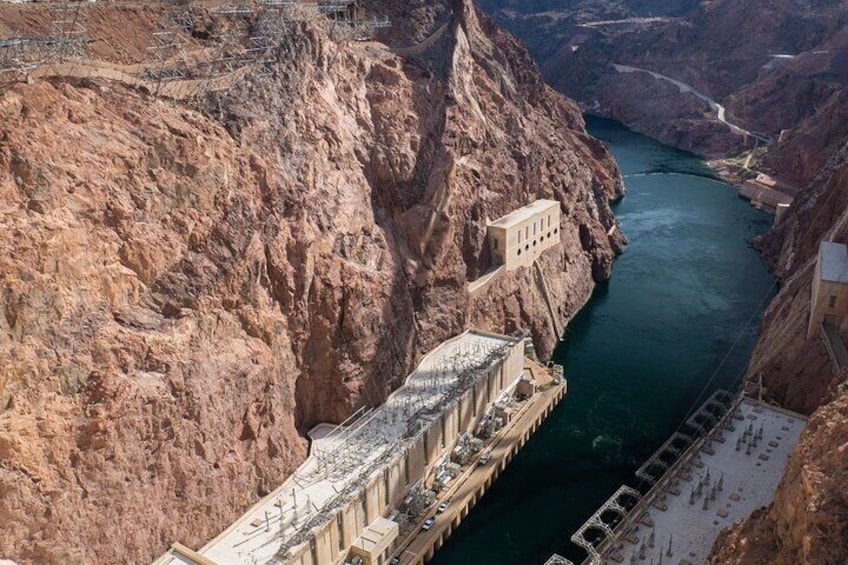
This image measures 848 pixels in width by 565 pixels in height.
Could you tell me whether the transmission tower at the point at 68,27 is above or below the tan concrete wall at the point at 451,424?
above

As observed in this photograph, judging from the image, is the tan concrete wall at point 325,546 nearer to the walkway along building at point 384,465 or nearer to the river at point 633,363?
the walkway along building at point 384,465

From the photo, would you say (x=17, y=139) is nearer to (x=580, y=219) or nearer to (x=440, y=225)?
(x=440, y=225)

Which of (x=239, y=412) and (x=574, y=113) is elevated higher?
(x=574, y=113)

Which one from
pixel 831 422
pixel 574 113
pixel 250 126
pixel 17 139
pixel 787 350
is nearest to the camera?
pixel 831 422

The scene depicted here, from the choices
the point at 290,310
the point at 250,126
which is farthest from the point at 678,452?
the point at 250,126

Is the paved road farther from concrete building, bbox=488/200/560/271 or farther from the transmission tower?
the transmission tower

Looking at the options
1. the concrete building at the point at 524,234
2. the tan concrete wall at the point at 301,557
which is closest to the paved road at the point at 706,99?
the concrete building at the point at 524,234

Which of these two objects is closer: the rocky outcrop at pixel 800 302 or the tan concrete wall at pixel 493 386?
the rocky outcrop at pixel 800 302
